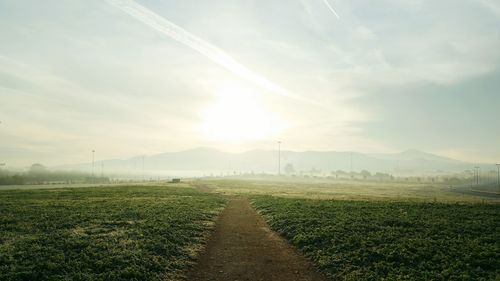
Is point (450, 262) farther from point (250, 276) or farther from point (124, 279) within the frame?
point (124, 279)

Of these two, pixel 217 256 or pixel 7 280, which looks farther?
→ pixel 217 256

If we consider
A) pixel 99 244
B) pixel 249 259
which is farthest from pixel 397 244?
pixel 99 244

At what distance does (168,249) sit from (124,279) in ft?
18.8

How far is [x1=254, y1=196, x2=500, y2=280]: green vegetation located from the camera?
19578 mm

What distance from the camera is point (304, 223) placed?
3341 centimetres

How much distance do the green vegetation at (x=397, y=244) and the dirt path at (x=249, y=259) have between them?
4.76 feet

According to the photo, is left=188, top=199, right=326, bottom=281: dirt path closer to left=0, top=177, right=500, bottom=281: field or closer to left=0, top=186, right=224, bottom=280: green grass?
left=0, top=177, right=500, bottom=281: field

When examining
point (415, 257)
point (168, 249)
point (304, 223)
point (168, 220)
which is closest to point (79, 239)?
point (168, 249)

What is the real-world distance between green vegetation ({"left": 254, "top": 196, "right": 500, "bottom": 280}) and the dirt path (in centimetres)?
145

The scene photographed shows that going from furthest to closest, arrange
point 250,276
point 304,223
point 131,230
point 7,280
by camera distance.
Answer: point 304,223, point 131,230, point 250,276, point 7,280

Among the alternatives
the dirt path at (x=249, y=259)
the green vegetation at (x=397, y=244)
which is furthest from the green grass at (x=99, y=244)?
the green vegetation at (x=397, y=244)

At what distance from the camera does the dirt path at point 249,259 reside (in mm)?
19562

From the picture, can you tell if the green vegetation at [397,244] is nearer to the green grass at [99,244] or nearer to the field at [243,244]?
the field at [243,244]

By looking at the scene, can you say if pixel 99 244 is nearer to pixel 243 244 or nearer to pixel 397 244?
pixel 243 244
